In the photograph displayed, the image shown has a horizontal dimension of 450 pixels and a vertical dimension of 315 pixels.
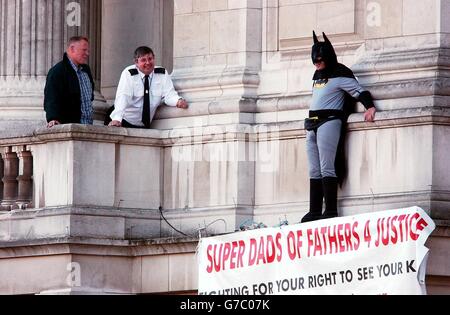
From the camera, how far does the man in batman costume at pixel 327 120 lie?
45125 mm

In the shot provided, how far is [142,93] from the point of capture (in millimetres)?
48000

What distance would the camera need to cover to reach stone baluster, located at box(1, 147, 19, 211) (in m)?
48.5

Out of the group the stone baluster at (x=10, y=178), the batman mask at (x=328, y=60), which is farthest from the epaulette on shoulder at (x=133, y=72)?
the batman mask at (x=328, y=60)

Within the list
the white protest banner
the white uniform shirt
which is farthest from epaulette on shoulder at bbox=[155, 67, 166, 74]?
the white protest banner

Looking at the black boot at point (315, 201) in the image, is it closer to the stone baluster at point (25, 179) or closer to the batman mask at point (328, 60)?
the batman mask at point (328, 60)

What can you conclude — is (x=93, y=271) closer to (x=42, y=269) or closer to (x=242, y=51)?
(x=42, y=269)

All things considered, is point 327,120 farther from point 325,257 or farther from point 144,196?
point 144,196

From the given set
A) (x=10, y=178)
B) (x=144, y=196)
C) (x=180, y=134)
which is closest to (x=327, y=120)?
(x=180, y=134)

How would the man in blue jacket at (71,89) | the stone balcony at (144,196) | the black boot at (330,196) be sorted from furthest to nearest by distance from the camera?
the man in blue jacket at (71,89)
the stone balcony at (144,196)
the black boot at (330,196)

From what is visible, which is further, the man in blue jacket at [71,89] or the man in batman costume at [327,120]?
the man in blue jacket at [71,89]

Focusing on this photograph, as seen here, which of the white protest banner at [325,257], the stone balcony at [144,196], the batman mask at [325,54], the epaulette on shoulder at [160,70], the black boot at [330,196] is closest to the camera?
the white protest banner at [325,257]

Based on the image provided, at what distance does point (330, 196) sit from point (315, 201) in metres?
0.36

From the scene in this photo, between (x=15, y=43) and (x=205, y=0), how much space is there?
11.2ft

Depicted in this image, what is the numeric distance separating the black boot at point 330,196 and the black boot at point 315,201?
171 mm
